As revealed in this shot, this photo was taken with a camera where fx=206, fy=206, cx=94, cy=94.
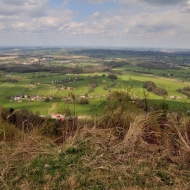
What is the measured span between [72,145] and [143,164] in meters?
1.87

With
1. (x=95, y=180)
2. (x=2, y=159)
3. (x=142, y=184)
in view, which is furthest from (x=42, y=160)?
(x=142, y=184)

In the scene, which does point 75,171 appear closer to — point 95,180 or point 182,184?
Answer: point 95,180

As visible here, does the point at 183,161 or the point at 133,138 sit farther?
the point at 133,138

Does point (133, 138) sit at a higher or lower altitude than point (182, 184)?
higher

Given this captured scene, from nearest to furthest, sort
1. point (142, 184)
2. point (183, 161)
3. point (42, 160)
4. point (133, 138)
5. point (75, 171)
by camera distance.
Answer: point (142, 184), point (75, 171), point (42, 160), point (183, 161), point (133, 138)

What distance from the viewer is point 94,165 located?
15.6 feet

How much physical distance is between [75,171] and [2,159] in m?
1.83

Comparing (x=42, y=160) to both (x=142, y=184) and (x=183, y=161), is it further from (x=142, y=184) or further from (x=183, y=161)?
(x=183, y=161)

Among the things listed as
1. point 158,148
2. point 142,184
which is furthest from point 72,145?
point 158,148

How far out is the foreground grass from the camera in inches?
164

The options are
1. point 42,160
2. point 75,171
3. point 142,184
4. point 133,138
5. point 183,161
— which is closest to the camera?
point 142,184

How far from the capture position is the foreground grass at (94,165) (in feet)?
13.6

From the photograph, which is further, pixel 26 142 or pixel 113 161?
pixel 26 142

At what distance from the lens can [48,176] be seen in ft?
14.1
